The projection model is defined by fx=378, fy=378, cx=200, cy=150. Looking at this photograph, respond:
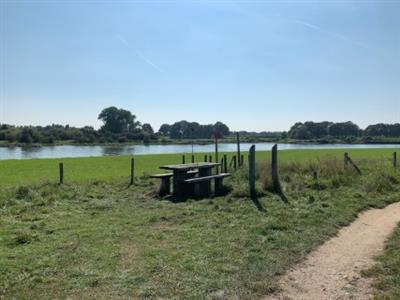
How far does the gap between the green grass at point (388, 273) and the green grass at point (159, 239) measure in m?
1.06

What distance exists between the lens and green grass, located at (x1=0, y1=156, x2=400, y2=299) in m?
4.50

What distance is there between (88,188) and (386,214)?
9401 mm

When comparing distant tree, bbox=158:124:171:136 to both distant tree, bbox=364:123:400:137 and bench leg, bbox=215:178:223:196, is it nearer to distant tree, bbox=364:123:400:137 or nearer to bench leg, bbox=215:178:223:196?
distant tree, bbox=364:123:400:137

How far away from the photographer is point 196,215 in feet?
28.3

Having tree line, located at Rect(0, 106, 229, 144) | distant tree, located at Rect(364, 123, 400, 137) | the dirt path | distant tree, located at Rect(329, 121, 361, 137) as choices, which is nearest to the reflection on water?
tree line, located at Rect(0, 106, 229, 144)

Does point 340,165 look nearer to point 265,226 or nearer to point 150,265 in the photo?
point 265,226

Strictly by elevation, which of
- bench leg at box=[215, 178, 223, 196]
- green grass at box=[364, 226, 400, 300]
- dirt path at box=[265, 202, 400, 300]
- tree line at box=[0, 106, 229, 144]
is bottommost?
dirt path at box=[265, 202, 400, 300]

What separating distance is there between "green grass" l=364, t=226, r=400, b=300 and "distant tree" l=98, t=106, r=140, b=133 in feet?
420

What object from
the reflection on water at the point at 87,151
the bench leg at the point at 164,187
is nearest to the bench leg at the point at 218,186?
the bench leg at the point at 164,187

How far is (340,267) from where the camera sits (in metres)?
5.23

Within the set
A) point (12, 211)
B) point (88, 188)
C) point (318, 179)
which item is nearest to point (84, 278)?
point (12, 211)

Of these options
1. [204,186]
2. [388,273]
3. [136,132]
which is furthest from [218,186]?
[136,132]

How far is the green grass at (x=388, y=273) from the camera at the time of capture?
4219 millimetres

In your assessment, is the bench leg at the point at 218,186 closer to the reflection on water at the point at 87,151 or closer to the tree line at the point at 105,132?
the reflection on water at the point at 87,151
